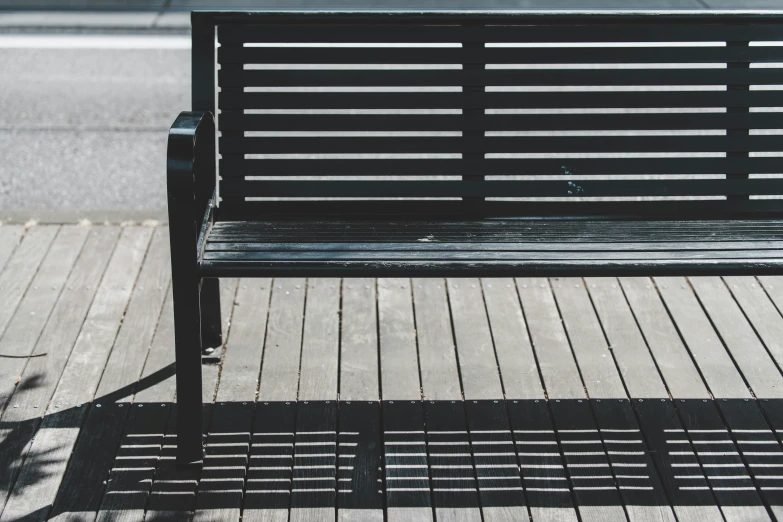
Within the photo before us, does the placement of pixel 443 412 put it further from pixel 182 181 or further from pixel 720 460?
pixel 182 181

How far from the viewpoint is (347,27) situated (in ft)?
11.1

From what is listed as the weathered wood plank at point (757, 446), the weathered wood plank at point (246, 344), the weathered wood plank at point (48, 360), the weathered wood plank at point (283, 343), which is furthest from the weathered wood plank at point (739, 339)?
the weathered wood plank at point (48, 360)

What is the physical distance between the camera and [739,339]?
3.68 metres

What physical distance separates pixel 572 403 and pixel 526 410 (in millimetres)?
165

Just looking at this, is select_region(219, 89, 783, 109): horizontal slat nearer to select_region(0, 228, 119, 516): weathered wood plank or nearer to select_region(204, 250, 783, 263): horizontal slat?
select_region(204, 250, 783, 263): horizontal slat

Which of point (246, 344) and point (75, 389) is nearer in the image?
point (75, 389)

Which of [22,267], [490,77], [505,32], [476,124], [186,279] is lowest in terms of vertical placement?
[22,267]

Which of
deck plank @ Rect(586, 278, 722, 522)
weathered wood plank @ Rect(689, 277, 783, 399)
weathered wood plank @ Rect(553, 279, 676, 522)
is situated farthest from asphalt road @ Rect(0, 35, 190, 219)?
weathered wood plank @ Rect(689, 277, 783, 399)

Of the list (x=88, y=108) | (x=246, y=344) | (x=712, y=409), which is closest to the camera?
(x=712, y=409)

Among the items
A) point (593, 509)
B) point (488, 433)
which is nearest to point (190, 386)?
point (488, 433)

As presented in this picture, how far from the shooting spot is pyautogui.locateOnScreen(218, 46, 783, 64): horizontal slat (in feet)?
11.1

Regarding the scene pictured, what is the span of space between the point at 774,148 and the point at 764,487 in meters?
1.27

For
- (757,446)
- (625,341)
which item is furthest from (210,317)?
(757,446)

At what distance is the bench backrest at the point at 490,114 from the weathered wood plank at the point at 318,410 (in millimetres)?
524
